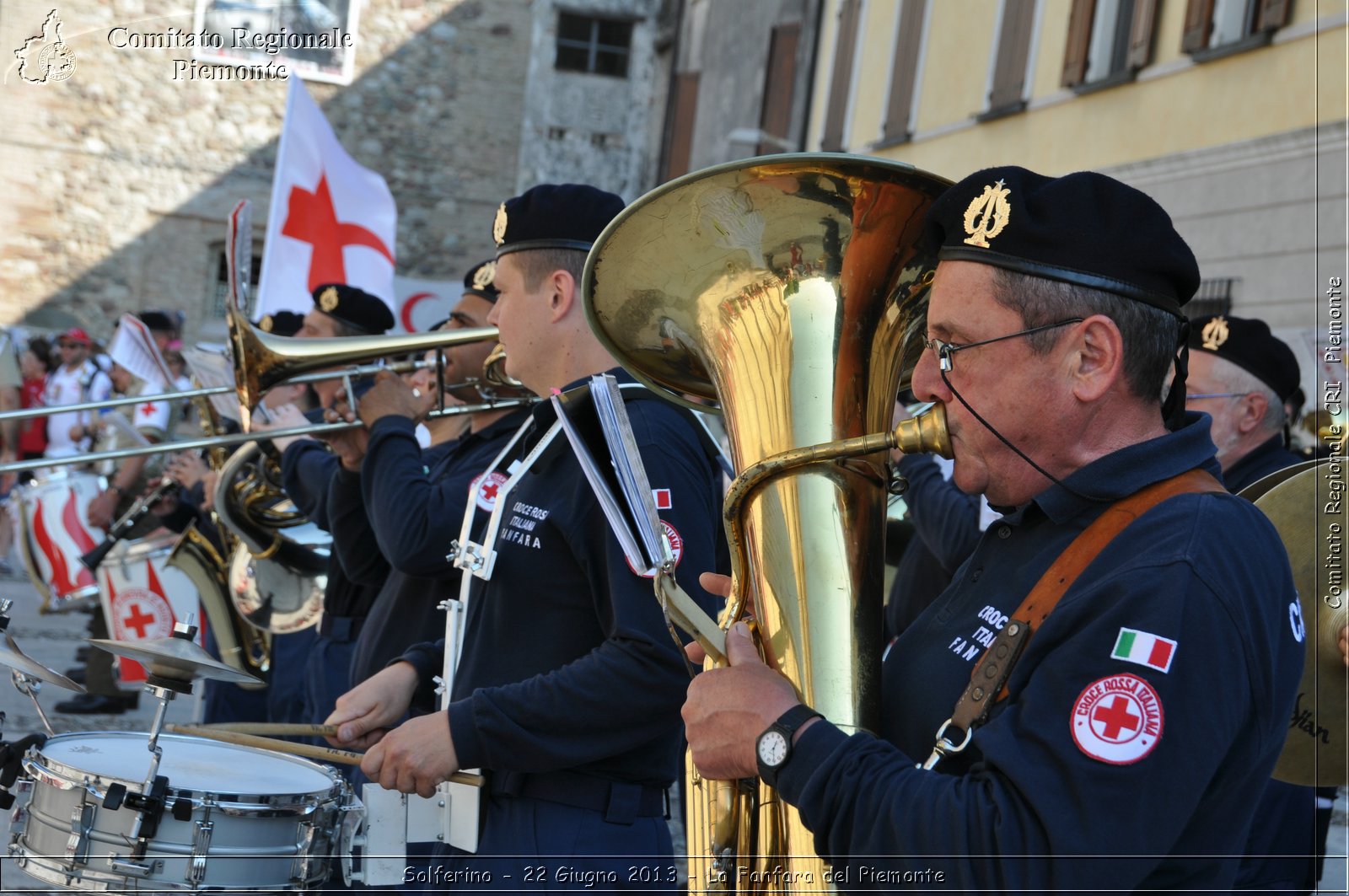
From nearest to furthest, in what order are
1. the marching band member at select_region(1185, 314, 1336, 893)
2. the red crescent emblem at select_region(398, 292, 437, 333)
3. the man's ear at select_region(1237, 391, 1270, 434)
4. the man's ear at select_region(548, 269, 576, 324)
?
the man's ear at select_region(548, 269, 576, 324) → the marching band member at select_region(1185, 314, 1336, 893) → the man's ear at select_region(1237, 391, 1270, 434) → the red crescent emblem at select_region(398, 292, 437, 333)

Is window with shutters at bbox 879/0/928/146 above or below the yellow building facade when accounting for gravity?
above

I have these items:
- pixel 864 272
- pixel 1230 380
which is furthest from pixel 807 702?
pixel 1230 380

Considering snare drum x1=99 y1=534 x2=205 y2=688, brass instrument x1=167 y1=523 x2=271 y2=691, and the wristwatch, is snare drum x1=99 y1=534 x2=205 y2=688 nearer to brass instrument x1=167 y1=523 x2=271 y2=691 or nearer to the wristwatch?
brass instrument x1=167 y1=523 x2=271 y2=691

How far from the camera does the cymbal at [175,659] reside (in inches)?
105

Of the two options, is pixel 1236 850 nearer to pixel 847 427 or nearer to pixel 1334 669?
pixel 847 427

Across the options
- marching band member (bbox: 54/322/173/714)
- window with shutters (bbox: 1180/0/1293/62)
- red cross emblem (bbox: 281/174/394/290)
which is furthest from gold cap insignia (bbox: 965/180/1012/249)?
window with shutters (bbox: 1180/0/1293/62)

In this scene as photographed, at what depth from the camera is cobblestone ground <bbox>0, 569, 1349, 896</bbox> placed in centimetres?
306

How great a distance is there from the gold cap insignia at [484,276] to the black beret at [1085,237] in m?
2.86

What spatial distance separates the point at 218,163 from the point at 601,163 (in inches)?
250

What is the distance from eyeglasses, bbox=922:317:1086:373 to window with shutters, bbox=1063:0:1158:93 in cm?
921

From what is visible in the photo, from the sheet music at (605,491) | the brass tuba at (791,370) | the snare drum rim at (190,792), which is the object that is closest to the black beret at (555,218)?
the brass tuba at (791,370)

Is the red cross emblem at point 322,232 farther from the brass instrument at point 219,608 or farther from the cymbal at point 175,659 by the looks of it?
the cymbal at point 175,659

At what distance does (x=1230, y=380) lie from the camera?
3.95 metres

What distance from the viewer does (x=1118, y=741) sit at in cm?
154
